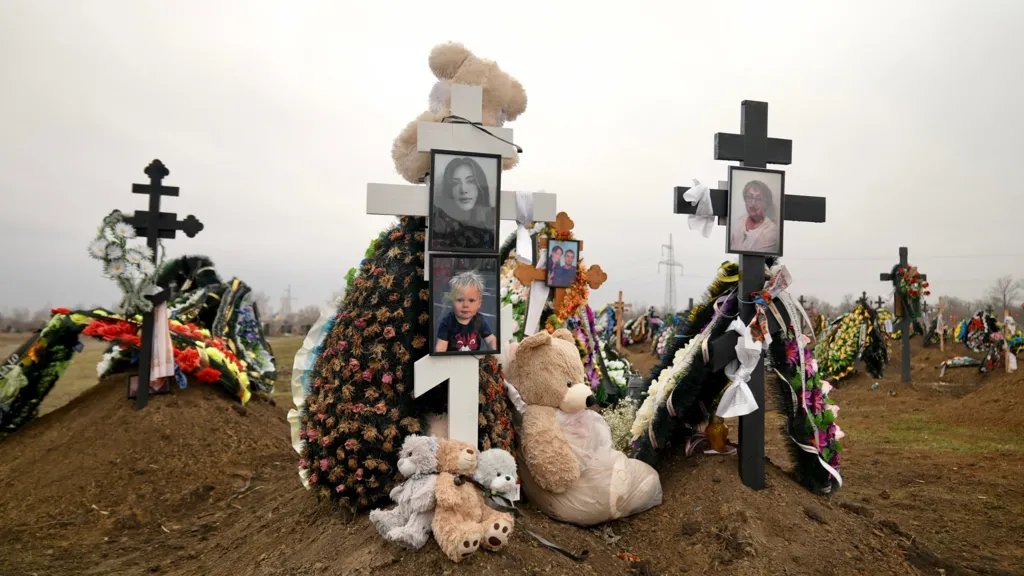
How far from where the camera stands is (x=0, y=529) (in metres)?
5.57

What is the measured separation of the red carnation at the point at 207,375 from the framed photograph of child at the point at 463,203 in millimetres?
5797

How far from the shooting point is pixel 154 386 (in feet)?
25.7

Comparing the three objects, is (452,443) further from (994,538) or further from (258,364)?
(258,364)

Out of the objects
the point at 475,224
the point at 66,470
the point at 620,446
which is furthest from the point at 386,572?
the point at 66,470

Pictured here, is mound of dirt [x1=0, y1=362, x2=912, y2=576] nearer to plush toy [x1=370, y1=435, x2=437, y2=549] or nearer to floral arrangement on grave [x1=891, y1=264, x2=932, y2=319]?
plush toy [x1=370, y1=435, x2=437, y2=549]

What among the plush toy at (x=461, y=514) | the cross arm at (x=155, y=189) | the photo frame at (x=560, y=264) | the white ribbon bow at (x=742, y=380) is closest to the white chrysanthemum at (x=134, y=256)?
the cross arm at (x=155, y=189)

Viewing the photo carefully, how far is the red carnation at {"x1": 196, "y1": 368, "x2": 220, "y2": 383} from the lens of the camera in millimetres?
8398

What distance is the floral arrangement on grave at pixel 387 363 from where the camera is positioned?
13.0ft

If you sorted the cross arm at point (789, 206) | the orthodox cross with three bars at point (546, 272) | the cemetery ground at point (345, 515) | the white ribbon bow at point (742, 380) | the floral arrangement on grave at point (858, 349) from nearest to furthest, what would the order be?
the cemetery ground at point (345, 515) → the white ribbon bow at point (742, 380) → the cross arm at point (789, 206) → the orthodox cross with three bars at point (546, 272) → the floral arrangement on grave at point (858, 349)

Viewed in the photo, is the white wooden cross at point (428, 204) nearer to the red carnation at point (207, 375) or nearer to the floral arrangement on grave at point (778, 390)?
the floral arrangement on grave at point (778, 390)

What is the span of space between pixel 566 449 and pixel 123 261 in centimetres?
591

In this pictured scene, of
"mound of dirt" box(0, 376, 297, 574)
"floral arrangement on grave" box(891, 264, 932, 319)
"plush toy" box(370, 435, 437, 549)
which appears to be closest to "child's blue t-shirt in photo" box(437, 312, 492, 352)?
"plush toy" box(370, 435, 437, 549)

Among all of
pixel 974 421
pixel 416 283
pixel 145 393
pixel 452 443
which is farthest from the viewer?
pixel 974 421

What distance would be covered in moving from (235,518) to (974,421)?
11.1m
